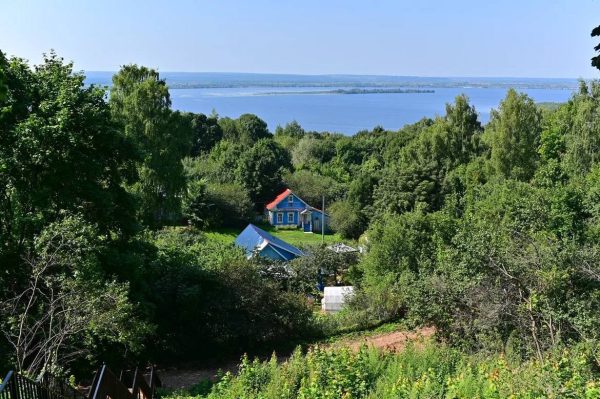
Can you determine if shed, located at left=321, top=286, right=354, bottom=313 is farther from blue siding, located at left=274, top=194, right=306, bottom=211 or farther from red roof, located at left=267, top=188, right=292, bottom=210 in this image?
blue siding, located at left=274, top=194, right=306, bottom=211

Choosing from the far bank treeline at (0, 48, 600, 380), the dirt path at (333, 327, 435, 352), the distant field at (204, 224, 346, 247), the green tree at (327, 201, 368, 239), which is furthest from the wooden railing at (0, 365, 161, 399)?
the green tree at (327, 201, 368, 239)

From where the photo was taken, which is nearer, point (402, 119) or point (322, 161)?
point (322, 161)

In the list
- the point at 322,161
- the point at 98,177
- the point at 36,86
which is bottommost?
the point at 322,161

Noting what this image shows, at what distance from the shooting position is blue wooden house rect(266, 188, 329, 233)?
43.4m

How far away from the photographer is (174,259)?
16.3 metres

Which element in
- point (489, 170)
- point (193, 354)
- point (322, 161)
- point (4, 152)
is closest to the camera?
point (4, 152)

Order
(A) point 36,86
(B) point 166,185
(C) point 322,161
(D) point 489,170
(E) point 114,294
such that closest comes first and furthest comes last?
1. (E) point 114,294
2. (A) point 36,86
3. (B) point 166,185
4. (D) point 489,170
5. (C) point 322,161

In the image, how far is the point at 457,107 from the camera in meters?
35.1

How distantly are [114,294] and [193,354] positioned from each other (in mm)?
5733

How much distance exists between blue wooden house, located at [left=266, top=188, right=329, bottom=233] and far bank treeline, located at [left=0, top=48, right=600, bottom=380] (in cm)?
1698

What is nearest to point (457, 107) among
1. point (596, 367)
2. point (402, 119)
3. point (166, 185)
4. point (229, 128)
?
point (166, 185)

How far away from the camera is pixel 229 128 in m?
67.9

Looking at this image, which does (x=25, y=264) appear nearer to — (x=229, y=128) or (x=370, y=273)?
(x=370, y=273)

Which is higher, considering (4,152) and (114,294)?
(4,152)
